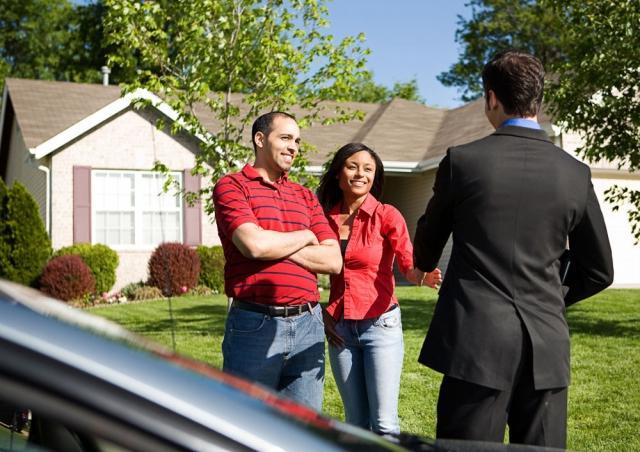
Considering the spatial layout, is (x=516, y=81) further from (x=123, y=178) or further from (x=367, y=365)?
(x=123, y=178)

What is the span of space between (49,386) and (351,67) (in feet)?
35.3

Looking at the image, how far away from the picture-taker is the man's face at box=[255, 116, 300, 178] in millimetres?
3967

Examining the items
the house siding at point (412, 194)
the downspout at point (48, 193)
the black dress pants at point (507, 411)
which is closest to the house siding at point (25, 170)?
the downspout at point (48, 193)

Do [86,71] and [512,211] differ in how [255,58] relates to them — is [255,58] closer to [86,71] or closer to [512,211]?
[512,211]

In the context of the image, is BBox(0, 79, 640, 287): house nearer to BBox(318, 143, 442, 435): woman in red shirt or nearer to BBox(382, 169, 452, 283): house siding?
BBox(382, 169, 452, 283): house siding

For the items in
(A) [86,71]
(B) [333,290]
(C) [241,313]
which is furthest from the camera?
(A) [86,71]

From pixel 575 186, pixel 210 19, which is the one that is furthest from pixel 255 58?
pixel 575 186

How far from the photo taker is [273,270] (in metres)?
3.79

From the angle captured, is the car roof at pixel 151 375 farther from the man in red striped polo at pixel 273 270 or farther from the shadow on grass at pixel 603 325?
the shadow on grass at pixel 603 325

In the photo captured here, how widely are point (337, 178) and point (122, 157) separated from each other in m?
16.0

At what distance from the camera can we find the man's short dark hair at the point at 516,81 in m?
2.94

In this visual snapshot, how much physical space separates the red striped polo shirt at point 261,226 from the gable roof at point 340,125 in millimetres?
16545

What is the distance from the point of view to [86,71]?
Answer: 39.7 metres

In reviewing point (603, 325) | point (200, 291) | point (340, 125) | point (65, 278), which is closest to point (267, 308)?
point (603, 325)
